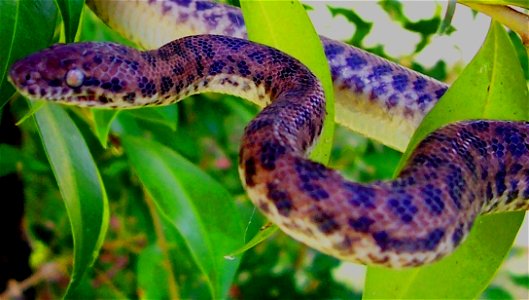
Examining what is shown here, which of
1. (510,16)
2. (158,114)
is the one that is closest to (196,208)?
(158,114)

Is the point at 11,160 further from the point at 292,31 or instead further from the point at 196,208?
the point at 292,31

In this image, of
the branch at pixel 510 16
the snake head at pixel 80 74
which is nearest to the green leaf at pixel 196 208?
the snake head at pixel 80 74

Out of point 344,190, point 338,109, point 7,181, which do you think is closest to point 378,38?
point 338,109

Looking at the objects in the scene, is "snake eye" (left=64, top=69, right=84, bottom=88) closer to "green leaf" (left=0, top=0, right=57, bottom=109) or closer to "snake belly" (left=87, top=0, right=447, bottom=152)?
"green leaf" (left=0, top=0, right=57, bottom=109)

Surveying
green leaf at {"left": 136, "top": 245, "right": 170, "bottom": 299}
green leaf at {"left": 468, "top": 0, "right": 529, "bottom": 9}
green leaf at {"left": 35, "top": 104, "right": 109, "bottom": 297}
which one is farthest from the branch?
green leaf at {"left": 136, "top": 245, "right": 170, "bottom": 299}

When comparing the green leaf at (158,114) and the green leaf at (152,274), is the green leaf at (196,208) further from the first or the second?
the green leaf at (152,274)

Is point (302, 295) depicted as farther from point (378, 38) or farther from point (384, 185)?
point (384, 185)
